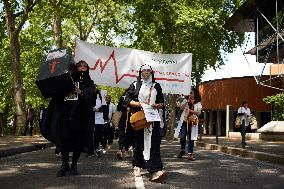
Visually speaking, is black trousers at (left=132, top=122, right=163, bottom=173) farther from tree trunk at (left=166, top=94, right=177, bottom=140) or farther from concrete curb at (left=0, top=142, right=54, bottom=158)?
tree trunk at (left=166, top=94, right=177, bottom=140)

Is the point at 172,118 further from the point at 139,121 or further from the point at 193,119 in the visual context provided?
the point at 139,121

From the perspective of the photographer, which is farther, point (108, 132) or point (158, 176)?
point (108, 132)

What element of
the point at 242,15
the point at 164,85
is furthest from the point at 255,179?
the point at 242,15

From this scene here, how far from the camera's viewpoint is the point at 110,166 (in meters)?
9.34

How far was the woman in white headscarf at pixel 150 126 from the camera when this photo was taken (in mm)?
7645

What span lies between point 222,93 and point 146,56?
25.6 meters

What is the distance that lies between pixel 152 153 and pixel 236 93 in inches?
1220

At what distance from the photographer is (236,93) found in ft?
124

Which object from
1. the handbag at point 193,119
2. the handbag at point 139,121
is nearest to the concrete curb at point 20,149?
the handbag at point 193,119

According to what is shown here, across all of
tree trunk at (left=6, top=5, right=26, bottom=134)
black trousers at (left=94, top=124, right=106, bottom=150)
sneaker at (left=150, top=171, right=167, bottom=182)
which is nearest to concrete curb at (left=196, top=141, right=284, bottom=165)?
black trousers at (left=94, top=124, right=106, bottom=150)

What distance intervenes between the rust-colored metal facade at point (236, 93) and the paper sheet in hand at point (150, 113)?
28987 mm

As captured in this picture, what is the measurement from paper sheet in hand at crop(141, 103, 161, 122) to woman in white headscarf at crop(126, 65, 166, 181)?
0.08 m

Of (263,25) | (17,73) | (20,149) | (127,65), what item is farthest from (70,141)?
(17,73)

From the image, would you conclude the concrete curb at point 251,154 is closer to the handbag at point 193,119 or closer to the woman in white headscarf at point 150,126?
the handbag at point 193,119
